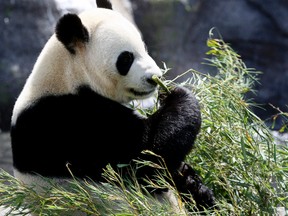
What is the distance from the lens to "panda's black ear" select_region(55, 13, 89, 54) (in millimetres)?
3971

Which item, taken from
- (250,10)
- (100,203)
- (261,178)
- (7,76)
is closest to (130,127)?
(100,203)

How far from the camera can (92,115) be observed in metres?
4.00

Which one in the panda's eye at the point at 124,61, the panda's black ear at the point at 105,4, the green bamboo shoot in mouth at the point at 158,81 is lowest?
the green bamboo shoot in mouth at the point at 158,81

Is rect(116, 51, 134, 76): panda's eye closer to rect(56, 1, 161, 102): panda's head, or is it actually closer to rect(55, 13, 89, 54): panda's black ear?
rect(56, 1, 161, 102): panda's head

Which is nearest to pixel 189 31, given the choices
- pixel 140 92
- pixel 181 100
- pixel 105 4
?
pixel 105 4

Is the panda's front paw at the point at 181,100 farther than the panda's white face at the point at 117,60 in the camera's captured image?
Yes

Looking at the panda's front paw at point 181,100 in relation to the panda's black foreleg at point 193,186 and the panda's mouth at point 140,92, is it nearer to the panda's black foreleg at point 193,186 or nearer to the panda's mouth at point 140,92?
the panda's mouth at point 140,92

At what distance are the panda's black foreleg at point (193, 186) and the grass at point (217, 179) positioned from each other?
0.09m

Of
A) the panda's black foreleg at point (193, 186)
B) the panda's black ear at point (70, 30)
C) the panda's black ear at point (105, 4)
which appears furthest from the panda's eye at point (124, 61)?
the panda's black foreleg at point (193, 186)

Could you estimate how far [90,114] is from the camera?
400 cm

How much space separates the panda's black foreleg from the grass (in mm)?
86

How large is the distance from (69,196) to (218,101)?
4.84 ft

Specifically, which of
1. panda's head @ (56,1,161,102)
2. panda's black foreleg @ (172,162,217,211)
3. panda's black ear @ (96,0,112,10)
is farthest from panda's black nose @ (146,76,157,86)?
panda's black ear @ (96,0,112,10)

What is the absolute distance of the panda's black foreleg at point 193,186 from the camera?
4.25 m
